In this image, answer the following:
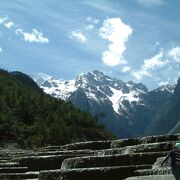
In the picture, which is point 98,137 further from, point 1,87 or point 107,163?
point 107,163

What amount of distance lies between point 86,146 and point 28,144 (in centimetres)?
9287

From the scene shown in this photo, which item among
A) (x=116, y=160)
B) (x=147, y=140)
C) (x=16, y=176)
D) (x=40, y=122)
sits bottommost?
(x=16, y=176)

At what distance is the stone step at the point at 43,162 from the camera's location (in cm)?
2319

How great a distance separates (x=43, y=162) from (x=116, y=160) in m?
7.50

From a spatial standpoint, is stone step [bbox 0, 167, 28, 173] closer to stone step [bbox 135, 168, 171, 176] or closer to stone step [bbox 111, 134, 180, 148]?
stone step [bbox 111, 134, 180, 148]

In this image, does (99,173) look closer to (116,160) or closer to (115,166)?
(115,166)

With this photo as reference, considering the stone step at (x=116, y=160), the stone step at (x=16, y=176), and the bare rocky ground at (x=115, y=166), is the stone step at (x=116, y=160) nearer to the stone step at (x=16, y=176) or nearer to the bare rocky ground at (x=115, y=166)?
the bare rocky ground at (x=115, y=166)

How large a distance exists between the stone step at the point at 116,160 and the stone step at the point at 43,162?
4883 mm

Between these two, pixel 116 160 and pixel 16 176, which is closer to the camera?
pixel 116 160

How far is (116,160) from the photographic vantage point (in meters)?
17.2

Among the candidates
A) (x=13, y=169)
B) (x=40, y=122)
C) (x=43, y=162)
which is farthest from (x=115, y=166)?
(x=40, y=122)

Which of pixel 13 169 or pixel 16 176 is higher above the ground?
pixel 13 169

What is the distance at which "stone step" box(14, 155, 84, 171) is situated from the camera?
2319cm

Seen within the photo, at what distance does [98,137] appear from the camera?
160250 mm
